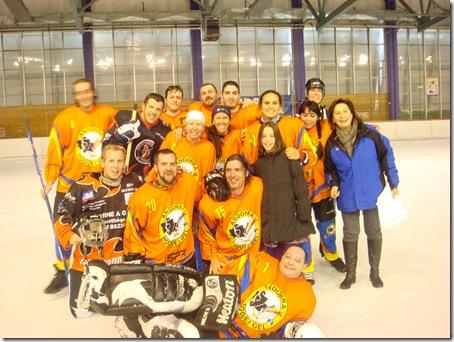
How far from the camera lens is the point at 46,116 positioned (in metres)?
15.9

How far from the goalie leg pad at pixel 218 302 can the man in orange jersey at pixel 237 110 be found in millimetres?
1390

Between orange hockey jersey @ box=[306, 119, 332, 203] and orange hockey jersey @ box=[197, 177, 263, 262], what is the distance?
81cm

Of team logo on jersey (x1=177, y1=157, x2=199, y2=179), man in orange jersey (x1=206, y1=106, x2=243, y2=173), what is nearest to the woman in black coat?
man in orange jersey (x1=206, y1=106, x2=243, y2=173)

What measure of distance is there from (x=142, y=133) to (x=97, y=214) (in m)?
0.69

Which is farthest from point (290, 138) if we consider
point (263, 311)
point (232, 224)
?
point (263, 311)

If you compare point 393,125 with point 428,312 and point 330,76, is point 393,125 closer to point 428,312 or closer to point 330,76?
point 330,76

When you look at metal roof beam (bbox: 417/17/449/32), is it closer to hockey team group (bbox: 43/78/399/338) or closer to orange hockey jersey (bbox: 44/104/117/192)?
hockey team group (bbox: 43/78/399/338)

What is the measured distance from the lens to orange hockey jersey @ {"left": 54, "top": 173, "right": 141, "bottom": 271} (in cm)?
265

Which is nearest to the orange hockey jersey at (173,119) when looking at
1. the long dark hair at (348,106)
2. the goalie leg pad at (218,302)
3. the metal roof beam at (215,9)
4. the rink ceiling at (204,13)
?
the long dark hair at (348,106)

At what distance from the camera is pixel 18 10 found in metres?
13.3

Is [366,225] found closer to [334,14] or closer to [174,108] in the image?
[174,108]

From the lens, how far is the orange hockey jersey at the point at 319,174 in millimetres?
3430

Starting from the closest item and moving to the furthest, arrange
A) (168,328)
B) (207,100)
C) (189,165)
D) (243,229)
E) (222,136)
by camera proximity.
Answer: (168,328) → (243,229) → (189,165) → (222,136) → (207,100)

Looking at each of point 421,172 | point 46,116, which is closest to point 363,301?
point 421,172
